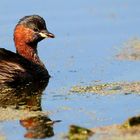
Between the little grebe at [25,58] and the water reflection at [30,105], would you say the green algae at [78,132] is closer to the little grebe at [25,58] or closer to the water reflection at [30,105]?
the water reflection at [30,105]

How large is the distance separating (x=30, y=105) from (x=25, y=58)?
8.36 ft

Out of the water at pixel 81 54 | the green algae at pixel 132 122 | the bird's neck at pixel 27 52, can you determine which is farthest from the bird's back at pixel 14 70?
the green algae at pixel 132 122

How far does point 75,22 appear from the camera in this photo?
17.5 meters

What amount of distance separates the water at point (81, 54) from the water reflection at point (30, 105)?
0.36 ft

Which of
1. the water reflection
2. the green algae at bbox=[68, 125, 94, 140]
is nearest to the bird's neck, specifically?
the water reflection

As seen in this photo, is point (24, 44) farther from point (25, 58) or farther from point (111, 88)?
point (111, 88)

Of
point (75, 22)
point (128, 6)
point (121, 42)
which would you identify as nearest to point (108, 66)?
point (121, 42)

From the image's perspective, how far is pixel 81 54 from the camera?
51.8 feet

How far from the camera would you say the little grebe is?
1388 centimetres

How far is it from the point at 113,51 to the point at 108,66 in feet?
3.33

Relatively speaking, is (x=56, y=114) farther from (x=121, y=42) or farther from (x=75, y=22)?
(x=75, y=22)

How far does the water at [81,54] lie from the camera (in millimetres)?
A: 11195

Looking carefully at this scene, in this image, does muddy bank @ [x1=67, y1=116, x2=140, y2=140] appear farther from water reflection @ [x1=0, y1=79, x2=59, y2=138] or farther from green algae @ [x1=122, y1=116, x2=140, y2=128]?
water reflection @ [x1=0, y1=79, x2=59, y2=138]

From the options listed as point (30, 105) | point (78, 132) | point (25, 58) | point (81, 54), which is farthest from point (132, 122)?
point (81, 54)
